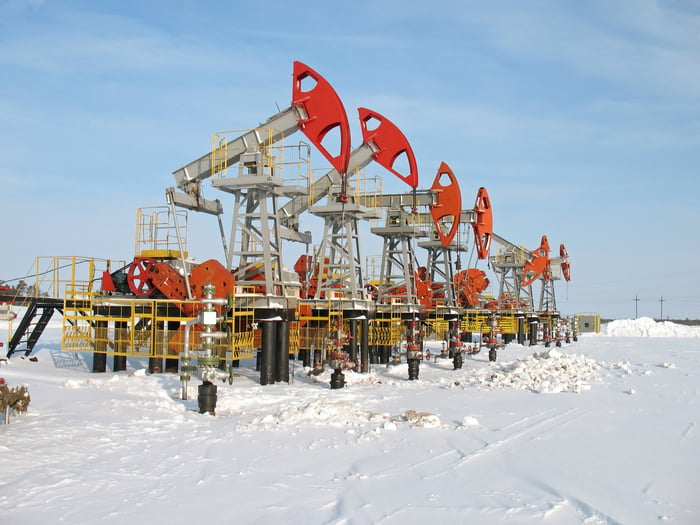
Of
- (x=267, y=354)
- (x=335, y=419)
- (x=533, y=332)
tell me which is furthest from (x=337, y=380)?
(x=533, y=332)

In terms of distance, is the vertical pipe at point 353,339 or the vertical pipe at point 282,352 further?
the vertical pipe at point 353,339

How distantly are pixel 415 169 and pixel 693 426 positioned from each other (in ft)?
46.4

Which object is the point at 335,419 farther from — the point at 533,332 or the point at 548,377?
the point at 533,332

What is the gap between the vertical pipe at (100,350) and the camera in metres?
16.5

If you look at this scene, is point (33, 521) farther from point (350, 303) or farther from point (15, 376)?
point (350, 303)

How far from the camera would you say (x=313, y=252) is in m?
24.3

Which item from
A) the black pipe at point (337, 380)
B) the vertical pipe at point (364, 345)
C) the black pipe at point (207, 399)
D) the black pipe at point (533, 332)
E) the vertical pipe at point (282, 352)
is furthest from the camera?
the black pipe at point (533, 332)

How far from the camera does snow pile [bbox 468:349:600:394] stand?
14.1m

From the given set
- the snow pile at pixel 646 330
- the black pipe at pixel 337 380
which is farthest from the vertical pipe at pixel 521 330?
the black pipe at pixel 337 380

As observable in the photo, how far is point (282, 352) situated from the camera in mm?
16047

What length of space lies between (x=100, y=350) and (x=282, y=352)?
4.49 meters

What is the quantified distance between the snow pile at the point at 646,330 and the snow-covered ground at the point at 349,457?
1700 inches

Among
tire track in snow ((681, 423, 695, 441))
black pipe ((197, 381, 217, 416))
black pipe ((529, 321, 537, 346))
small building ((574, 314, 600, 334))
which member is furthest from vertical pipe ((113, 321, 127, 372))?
small building ((574, 314, 600, 334))

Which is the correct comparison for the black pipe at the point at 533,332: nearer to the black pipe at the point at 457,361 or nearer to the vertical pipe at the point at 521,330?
the vertical pipe at the point at 521,330
